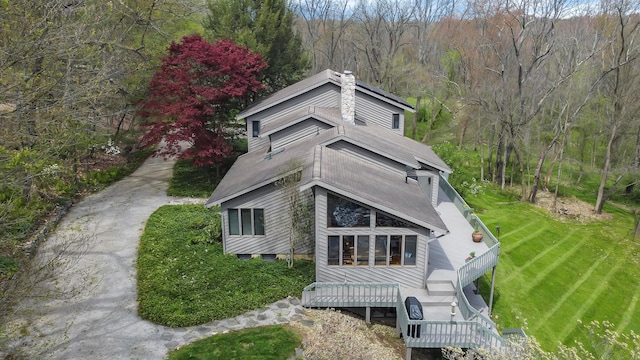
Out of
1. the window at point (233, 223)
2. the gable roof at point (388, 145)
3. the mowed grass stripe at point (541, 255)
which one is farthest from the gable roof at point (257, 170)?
the mowed grass stripe at point (541, 255)

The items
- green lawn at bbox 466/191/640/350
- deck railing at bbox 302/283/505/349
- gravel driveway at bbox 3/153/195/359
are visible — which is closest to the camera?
gravel driveway at bbox 3/153/195/359

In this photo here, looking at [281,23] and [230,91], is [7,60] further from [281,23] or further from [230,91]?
[281,23]

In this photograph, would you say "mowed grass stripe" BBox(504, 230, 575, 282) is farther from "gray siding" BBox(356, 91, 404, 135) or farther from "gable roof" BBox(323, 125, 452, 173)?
"gray siding" BBox(356, 91, 404, 135)

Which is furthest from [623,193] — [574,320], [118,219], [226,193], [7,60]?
[7,60]

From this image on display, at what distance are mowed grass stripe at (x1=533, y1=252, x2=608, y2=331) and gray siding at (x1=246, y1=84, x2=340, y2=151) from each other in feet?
51.8

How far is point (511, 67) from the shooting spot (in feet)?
125

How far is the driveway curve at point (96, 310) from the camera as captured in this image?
13766 mm

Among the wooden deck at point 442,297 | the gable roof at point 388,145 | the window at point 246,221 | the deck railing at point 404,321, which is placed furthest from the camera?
the gable roof at point 388,145

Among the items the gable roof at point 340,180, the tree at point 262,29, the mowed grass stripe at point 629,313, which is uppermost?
the tree at point 262,29

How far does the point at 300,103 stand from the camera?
27.6 m

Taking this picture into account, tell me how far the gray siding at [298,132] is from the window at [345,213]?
7.96m

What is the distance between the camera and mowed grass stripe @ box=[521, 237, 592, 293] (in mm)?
22953

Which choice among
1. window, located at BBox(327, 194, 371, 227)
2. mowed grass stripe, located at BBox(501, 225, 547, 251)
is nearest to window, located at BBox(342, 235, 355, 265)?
window, located at BBox(327, 194, 371, 227)

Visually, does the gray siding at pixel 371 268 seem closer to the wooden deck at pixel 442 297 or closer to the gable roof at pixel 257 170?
the wooden deck at pixel 442 297
